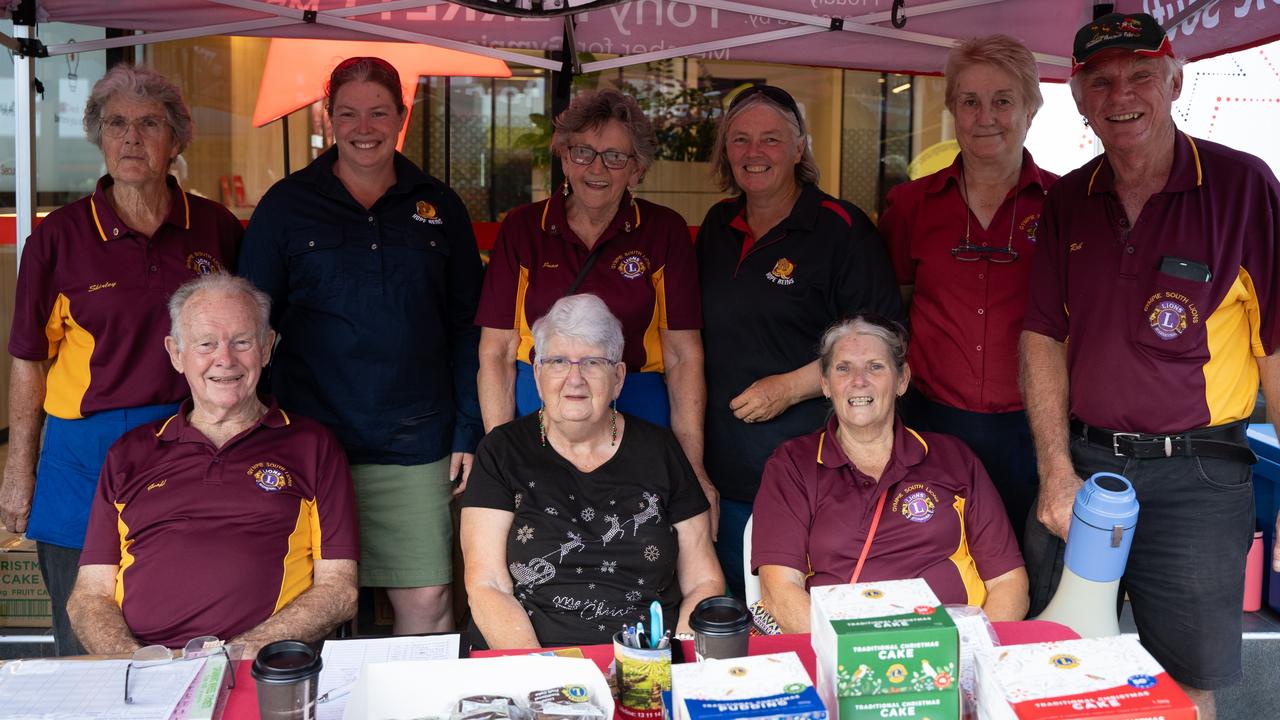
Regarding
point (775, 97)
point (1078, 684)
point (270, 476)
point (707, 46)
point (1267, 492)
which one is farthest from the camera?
point (1267, 492)

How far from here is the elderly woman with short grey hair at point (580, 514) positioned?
2.39m

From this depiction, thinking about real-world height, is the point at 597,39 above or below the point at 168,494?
above

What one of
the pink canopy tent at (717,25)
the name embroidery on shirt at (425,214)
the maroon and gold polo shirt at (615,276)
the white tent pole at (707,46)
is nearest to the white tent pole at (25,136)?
the pink canopy tent at (717,25)

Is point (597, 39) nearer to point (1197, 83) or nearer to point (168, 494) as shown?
point (168, 494)

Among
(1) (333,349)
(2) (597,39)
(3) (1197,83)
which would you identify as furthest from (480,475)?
(3) (1197,83)

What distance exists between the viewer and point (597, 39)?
3.72 meters

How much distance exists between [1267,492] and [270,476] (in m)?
3.41

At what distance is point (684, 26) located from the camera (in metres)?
3.67

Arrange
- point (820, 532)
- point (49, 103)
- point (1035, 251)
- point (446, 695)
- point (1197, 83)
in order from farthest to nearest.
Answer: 1. point (49, 103)
2. point (1197, 83)
3. point (1035, 251)
4. point (820, 532)
5. point (446, 695)

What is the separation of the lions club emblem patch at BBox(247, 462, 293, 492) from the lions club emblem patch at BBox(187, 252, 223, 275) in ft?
2.04

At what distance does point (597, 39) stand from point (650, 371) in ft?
4.58

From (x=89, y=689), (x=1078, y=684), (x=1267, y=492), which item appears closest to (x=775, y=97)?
(x=1078, y=684)

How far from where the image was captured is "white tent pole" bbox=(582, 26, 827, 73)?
140 inches

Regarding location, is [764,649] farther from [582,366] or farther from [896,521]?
[582,366]
